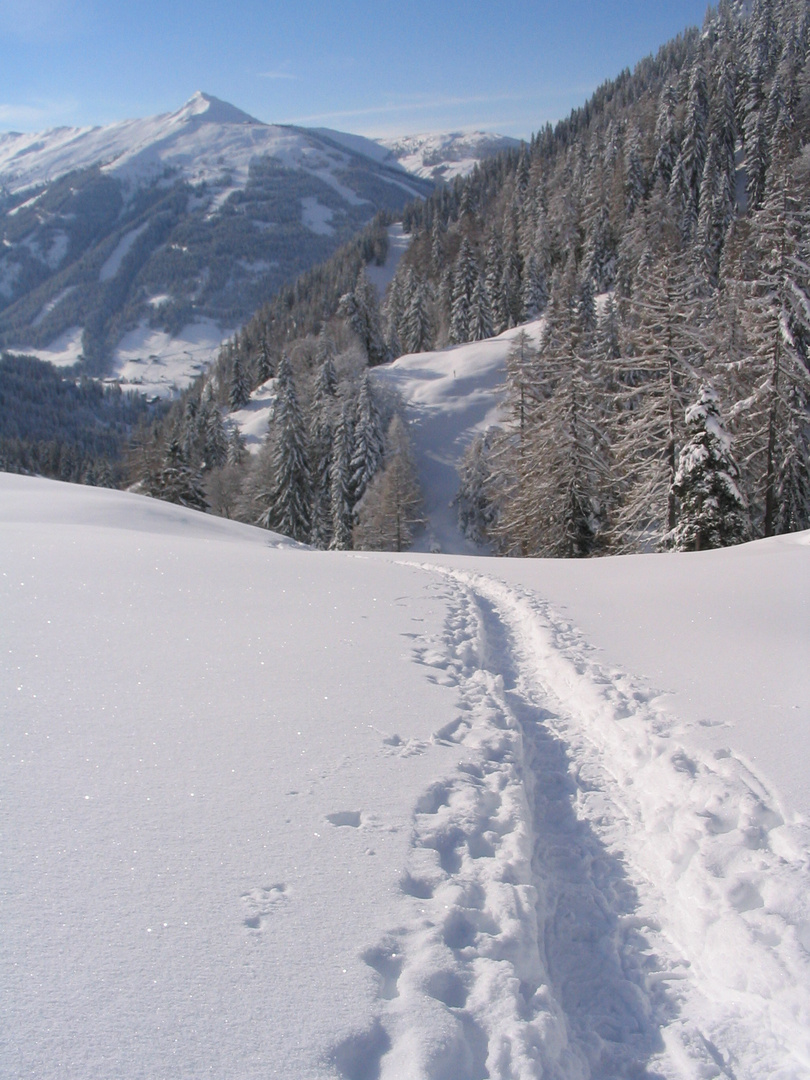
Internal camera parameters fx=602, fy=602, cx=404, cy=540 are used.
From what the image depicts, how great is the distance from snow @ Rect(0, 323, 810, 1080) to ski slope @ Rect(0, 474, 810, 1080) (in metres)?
0.02

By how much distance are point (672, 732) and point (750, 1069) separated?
10.8ft

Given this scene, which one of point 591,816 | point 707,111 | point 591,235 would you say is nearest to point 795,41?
point 707,111

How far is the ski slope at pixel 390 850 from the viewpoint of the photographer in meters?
2.89

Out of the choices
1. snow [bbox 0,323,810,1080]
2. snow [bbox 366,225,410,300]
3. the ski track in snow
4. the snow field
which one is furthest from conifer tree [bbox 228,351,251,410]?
the snow field

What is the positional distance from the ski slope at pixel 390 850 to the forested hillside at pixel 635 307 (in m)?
14.6

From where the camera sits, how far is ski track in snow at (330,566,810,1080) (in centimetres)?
311

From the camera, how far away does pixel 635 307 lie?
30.6m

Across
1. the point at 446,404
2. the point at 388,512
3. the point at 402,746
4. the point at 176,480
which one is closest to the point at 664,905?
the point at 402,746

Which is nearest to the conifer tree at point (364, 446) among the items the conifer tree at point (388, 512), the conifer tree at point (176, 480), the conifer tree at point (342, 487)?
the conifer tree at point (342, 487)

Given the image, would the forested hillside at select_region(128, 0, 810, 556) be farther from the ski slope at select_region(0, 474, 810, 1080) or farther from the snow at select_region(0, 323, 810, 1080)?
the ski slope at select_region(0, 474, 810, 1080)

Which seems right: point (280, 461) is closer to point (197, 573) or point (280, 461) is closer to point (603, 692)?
point (197, 573)

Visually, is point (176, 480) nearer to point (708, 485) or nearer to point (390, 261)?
point (708, 485)

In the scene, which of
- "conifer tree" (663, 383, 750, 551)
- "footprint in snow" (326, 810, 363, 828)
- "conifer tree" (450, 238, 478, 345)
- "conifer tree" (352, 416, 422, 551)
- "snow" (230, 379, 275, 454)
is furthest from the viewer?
"conifer tree" (450, 238, 478, 345)

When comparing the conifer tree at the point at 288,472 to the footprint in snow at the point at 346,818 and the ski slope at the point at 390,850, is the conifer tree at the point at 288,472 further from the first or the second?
the footprint in snow at the point at 346,818
